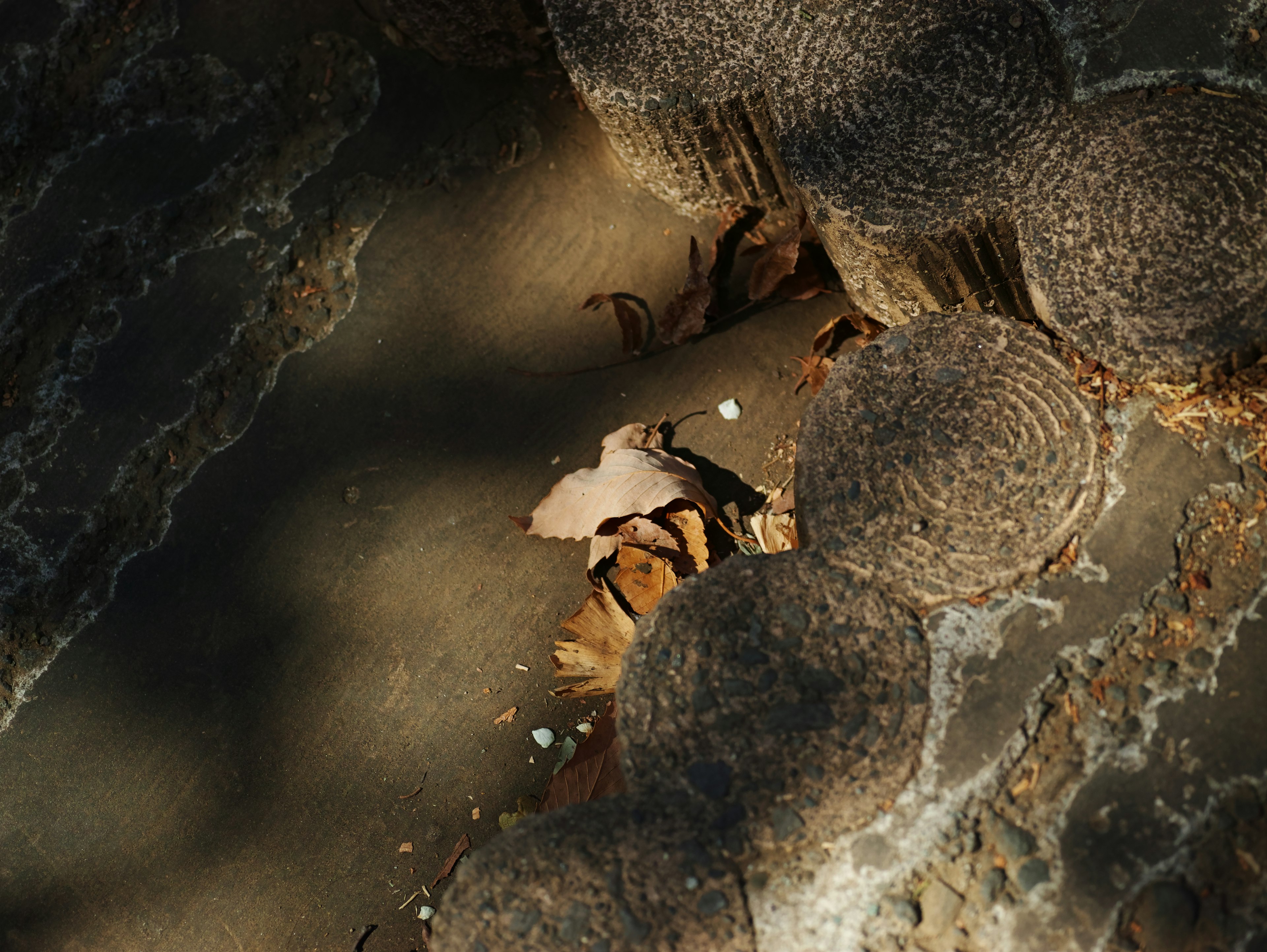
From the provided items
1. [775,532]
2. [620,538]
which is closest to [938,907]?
[775,532]

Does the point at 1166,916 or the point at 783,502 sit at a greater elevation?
the point at 783,502

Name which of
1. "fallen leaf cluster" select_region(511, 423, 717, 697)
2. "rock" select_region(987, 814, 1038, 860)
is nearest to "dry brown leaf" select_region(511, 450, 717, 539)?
"fallen leaf cluster" select_region(511, 423, 717, 697)

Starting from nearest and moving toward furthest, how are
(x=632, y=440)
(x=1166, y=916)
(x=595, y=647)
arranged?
(x=1166, y=916)
(x=595, y=647)
(x=632, y=440)

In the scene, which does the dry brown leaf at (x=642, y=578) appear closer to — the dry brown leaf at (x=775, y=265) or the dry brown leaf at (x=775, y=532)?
the dry brown leaf at (x=775, y=532)

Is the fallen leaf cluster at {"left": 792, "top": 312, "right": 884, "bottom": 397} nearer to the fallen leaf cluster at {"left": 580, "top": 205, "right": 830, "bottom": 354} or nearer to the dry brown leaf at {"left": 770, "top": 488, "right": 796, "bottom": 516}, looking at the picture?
the fallen leaf cluster at {"left": 580, "top": 205, "right": 830, "bottom": 354}

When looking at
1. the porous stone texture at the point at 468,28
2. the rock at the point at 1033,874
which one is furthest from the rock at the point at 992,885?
the porous stone texture at the point at 468,28

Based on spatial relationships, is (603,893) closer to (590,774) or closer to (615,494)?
(590,774)
